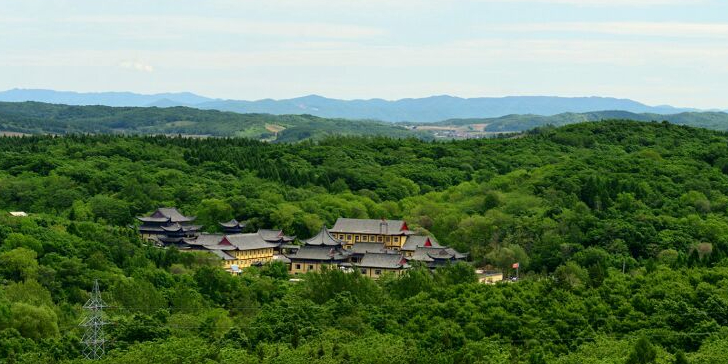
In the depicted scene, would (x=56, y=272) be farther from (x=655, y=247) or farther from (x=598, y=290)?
(x=655, y=247)

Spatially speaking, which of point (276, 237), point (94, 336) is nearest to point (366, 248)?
point (276, 237)

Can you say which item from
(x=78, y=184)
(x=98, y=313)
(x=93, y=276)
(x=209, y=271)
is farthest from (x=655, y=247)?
(x=78, y=184)

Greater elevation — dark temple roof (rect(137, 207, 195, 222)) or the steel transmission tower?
the steel transmission tower

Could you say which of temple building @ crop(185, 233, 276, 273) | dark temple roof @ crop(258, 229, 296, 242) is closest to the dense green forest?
dark temple roof @ crop(258, 229, 296, 242)

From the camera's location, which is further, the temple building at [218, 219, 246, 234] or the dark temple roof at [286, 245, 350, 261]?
the temple building at [218, 219, 246, 234]

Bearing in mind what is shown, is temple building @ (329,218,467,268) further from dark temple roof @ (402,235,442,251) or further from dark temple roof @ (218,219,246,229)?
dark temple roof @ (218,219,246,229)

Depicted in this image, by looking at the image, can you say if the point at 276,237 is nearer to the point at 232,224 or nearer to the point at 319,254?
the point at 232,224

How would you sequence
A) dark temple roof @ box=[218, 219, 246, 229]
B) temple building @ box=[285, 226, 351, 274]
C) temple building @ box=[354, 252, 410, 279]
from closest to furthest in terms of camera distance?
temple building @ box=[354, 252, 410, 279] < temple building @ box=[285, 226, 351, 274] < dark temple roof @ box=[218, 219, 246, 229]
